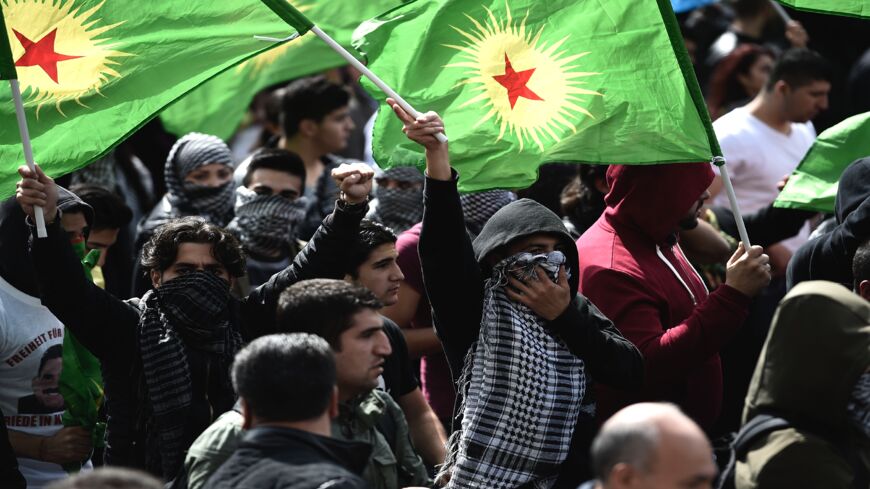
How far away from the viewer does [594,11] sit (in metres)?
5.58

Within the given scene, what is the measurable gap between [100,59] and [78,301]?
3.36ft

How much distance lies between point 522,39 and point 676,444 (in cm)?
233

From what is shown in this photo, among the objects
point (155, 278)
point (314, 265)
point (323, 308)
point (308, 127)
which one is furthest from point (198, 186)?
point (323, 308)

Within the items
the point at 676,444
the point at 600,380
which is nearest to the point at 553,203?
the point at 600,380

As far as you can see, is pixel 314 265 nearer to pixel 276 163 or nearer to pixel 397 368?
pixel 397 368

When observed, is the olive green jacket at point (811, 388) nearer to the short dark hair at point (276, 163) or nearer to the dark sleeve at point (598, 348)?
the dark sleeve at point (598, 348)

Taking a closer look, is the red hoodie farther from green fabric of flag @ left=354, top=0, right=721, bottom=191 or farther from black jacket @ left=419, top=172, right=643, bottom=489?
green fabric of flag @ left=354, top=0, right=721, bottom=191

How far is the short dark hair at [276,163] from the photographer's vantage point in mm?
7625

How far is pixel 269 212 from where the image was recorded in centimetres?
736

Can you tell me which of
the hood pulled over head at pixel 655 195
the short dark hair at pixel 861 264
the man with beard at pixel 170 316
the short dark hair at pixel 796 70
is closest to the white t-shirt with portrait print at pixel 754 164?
the short dark hair at pixel 796 70

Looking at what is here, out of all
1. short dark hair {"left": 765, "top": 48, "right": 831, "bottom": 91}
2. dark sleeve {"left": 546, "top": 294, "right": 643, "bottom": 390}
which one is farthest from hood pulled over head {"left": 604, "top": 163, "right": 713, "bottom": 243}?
short dark hair {"left": 765, "top": 48, "right": 831, "bottom": 91}

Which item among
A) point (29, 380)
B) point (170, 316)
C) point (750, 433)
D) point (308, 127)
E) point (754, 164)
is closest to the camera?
point (750, 433)

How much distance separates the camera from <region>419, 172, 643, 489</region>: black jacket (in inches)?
193

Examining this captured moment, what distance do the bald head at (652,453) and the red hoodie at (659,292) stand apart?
152cm
